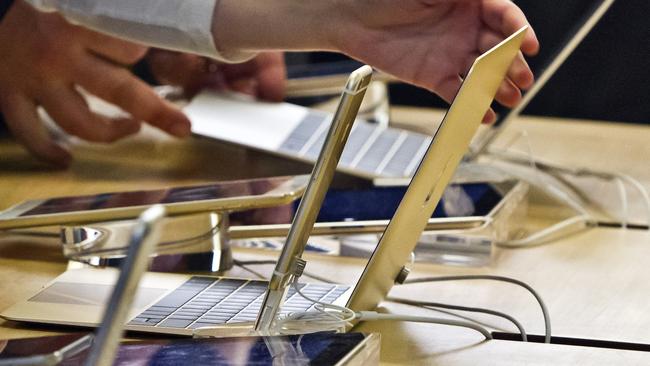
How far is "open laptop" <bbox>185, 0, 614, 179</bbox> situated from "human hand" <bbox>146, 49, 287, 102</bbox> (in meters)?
0.03

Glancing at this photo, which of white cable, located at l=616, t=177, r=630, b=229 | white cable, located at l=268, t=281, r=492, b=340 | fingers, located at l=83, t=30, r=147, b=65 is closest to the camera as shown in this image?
white cable, located at l=268, t=281, r=492, b=340

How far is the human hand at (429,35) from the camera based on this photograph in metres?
0.87

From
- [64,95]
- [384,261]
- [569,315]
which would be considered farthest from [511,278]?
[64,95]

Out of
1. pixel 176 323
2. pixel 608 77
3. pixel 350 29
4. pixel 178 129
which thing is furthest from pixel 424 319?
pixel 608 77

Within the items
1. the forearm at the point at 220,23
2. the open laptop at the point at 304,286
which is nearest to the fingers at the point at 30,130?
the forearm at the point at 220,23

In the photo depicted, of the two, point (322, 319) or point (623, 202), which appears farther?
A: point (623, 202)

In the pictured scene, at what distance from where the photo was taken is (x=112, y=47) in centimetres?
122

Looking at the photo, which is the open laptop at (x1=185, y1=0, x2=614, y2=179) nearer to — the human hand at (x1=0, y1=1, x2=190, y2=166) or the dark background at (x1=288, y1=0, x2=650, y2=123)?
the human hand at (x1=0, y1=1, x2=190, y2=166)

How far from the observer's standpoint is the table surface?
2.44 ft

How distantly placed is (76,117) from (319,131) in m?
0.28

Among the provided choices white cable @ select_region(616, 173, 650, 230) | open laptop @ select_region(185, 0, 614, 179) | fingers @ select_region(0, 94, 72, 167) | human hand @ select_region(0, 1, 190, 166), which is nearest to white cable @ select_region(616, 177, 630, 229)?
white cable @ select_region(616, 173, 650, 230)

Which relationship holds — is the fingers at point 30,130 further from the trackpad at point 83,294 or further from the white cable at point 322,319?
the white cable at point 322,319

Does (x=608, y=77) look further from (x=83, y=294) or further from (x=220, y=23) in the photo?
(x=83, y=294)

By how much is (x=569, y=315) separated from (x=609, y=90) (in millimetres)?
935
